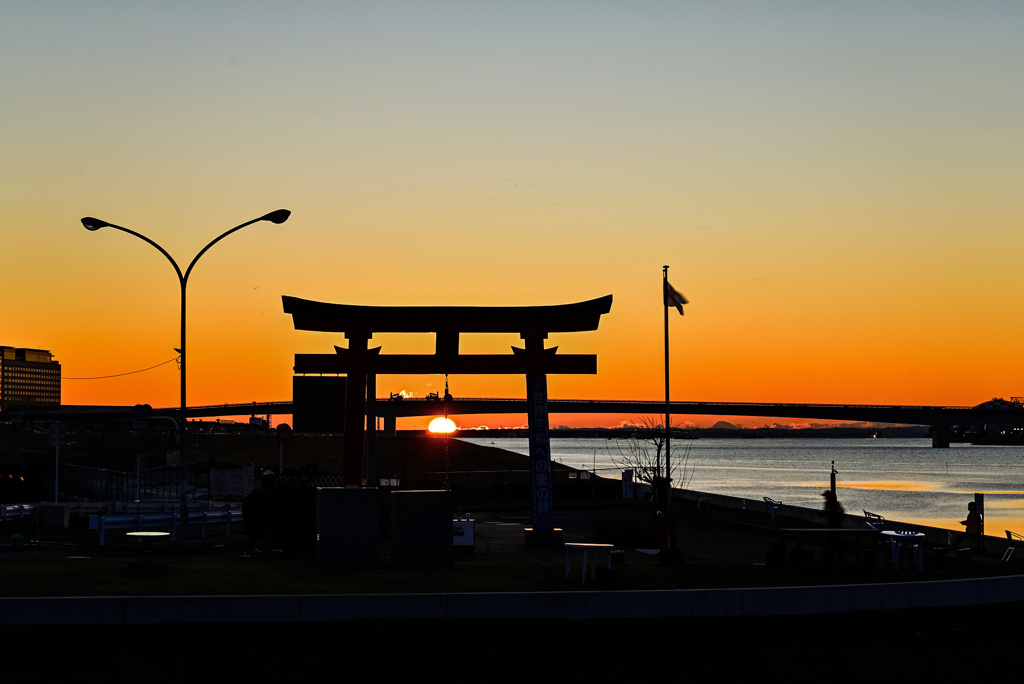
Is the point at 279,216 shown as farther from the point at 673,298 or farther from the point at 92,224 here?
the point at 673,298

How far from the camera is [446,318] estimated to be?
112 feet

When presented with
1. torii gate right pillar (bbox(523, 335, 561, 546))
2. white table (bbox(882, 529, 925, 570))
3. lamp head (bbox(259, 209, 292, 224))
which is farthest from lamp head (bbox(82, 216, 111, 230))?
white table (bbox(882, 529, 925, 570))

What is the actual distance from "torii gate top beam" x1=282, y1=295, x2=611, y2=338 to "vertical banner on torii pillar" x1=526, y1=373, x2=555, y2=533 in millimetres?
1675

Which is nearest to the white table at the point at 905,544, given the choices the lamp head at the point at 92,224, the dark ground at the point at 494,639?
the dark ground at the point at 494,639

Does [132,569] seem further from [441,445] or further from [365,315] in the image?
[441,445]

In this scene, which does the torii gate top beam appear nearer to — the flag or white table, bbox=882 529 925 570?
the flag

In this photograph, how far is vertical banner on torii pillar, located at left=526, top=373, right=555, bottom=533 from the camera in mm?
30625

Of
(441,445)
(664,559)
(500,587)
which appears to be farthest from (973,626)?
(441,445)

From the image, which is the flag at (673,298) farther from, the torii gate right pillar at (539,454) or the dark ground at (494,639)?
the dark ground at (494,639)

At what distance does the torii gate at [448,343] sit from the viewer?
110ft

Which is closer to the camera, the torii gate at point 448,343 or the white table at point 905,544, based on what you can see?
the white table at point 905,544

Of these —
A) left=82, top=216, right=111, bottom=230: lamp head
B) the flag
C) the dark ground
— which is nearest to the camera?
the dark ground

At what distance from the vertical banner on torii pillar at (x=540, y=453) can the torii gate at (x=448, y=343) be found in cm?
3

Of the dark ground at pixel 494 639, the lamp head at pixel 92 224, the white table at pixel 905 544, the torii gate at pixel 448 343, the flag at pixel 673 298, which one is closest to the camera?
the dark ground at pixel 494 639
